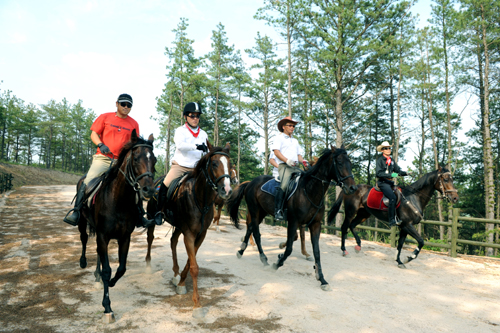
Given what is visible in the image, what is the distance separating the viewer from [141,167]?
353cm

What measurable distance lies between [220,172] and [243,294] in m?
2.32

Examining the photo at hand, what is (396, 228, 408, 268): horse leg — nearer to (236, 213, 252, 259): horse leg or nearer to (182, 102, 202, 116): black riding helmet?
(236, 213, 252, 259): horse leg

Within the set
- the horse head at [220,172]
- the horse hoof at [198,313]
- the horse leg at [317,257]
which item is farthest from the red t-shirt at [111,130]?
the horse leg at [317,257]

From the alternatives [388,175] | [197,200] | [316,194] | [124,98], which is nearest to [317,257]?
[316,194]

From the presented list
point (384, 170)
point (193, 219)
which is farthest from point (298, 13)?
point (193, 219)

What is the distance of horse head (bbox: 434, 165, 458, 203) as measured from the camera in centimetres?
770

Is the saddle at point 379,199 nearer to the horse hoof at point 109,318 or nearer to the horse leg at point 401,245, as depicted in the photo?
the horse leg at point 401,245

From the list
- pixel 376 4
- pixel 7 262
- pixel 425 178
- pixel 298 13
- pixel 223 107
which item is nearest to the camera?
pixel 7 262

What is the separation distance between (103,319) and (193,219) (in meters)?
1.72

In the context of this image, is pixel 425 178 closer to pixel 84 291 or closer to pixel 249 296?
pixel 249 296

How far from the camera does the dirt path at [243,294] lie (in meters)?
3.68

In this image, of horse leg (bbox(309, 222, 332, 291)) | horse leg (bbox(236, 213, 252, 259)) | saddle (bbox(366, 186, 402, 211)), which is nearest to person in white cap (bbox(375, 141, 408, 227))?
saddle (bbox(366, 186, 402, 211))

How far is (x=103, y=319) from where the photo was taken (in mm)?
3592

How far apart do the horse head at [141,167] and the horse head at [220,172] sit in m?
0.80
